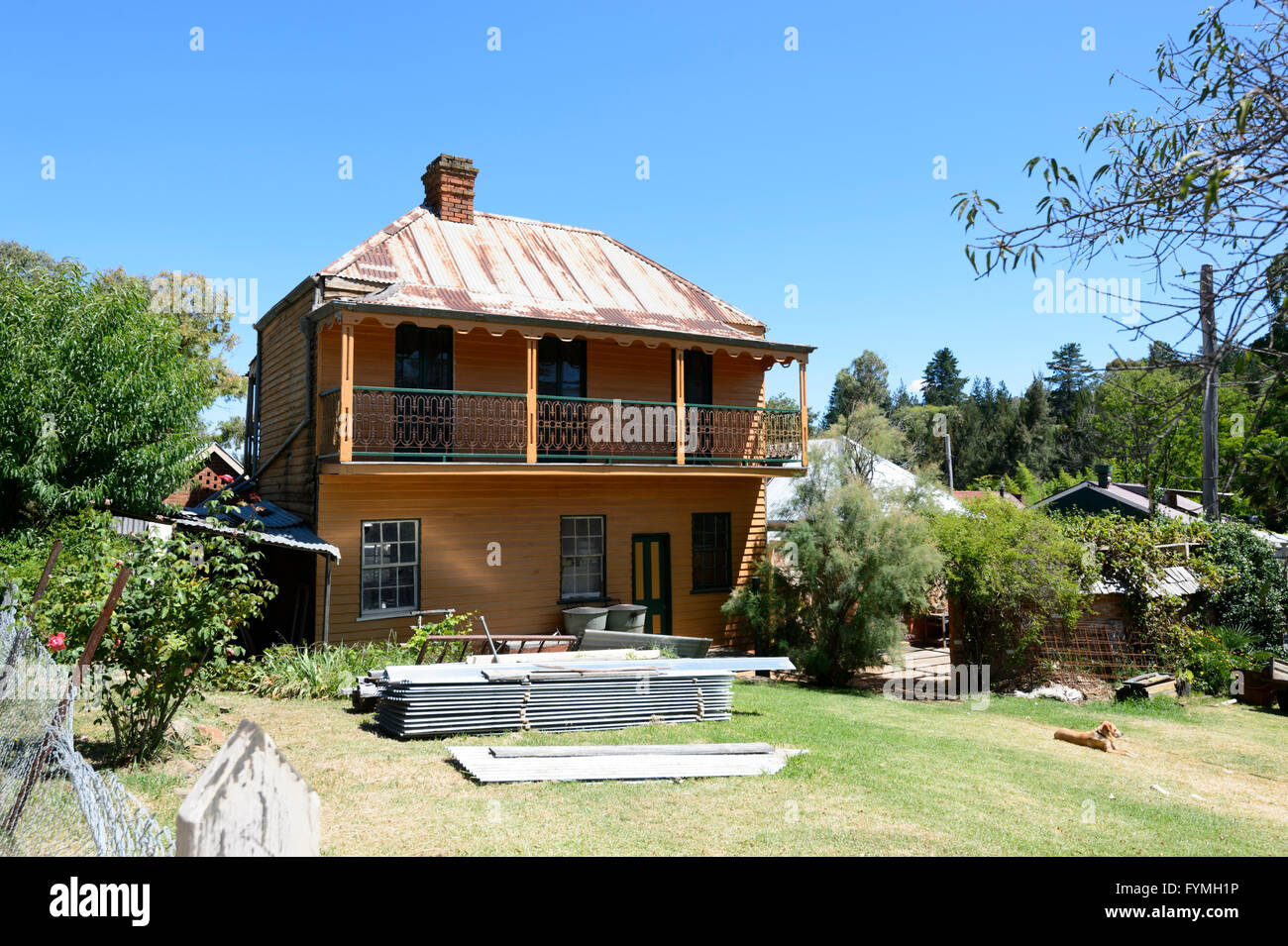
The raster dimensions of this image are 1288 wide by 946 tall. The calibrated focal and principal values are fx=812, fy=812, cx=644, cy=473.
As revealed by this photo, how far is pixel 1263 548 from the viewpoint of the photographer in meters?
16.3

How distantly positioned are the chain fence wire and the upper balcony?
257 inches

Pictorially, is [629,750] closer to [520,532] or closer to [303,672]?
[303,672]

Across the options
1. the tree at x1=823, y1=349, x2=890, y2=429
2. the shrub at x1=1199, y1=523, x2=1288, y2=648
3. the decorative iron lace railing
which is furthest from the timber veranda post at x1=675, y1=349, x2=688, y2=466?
the tree at x1=823, y1=349, x2=890, y2=429

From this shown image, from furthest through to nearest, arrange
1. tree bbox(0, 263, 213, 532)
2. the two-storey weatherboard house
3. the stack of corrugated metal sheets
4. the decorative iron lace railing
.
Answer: the two-storey weatherboard house, the decorative iron lace railing, tree bbox(0, 263, 213, 532), the stack of corrugated metal sheets

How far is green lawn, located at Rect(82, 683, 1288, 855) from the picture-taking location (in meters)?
5.84

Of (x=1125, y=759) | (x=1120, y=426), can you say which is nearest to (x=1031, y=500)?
(x=1125, y=759)

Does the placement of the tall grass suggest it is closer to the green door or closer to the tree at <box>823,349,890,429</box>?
the green door

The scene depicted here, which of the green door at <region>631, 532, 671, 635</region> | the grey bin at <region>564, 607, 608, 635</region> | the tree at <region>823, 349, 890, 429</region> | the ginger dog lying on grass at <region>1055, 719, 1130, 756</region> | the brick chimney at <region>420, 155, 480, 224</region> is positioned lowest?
the ginger dog lying on grass at <region>1055, 719, 1130, 756</region>

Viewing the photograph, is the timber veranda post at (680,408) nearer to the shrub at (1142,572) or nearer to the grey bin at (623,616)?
the grey bin at (623,616)

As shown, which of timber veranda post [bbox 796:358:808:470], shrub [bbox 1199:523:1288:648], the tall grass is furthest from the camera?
timber veranda post [bbox 796:358:808:470]

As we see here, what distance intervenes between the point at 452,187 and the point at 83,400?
28.7ft

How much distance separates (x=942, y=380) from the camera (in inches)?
3253
